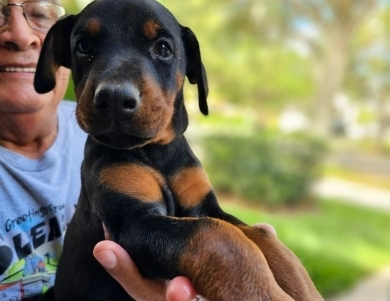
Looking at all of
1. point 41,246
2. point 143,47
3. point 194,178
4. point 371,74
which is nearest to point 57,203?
point 41,246

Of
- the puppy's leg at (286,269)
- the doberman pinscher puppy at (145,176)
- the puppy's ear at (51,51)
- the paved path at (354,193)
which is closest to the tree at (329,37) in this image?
the paved path at (354,193)

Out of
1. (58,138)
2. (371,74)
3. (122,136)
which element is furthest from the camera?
(371,74)

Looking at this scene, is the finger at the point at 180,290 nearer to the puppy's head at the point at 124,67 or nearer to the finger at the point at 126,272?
the finger at the point at 126,272

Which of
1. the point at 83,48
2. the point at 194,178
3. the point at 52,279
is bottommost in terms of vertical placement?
the point at 52,279

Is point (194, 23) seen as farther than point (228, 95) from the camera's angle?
No

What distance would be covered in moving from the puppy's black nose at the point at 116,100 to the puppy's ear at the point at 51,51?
409 millimetres

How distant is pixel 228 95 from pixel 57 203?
19.3 ft

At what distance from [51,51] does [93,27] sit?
0.85 ft

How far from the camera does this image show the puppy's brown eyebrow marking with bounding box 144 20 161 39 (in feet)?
5.03

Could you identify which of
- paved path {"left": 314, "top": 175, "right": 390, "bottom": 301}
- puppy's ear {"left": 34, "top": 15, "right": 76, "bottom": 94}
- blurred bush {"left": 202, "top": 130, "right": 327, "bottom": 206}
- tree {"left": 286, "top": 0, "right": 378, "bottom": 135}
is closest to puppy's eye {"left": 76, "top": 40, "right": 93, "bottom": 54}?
puppy's ear {"left": 34, "top": 15, "right": 76, "bottom": 94}

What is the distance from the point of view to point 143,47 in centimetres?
154

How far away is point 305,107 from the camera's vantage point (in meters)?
7.72

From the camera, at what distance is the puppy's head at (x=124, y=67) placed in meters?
1.40

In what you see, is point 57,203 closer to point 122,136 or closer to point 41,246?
point 41,246
